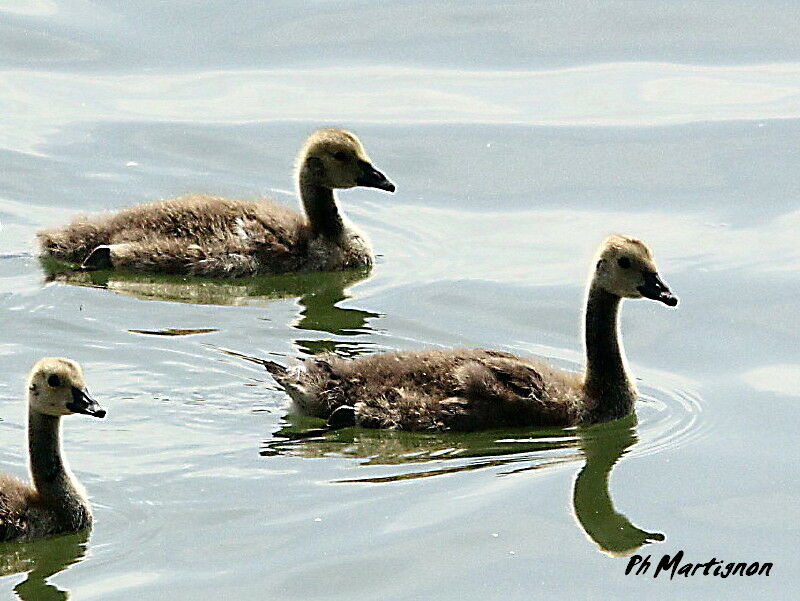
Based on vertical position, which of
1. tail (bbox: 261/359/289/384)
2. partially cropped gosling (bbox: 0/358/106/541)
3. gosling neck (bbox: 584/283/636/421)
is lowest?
partially cropped gosling (bbox: 0/358/106/541)

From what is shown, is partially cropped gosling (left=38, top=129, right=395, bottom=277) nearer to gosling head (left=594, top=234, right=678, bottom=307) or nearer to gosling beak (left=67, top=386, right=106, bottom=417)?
gosling head (left=594, top=234, right=678, bottom=307)

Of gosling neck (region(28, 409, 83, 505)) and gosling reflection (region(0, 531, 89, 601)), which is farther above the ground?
gosling neck (region(28, 409, 83, 505))

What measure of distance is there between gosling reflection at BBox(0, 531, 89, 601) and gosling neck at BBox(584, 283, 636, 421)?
3182 mm

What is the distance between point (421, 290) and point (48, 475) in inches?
179

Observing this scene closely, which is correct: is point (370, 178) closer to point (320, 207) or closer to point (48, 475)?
point (320, 207)

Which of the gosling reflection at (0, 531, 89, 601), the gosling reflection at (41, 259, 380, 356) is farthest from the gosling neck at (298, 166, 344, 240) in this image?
the gosling reflection at (0, 531, 89, 601)

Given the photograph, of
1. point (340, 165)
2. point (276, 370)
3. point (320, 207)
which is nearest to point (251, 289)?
point (320, 207)

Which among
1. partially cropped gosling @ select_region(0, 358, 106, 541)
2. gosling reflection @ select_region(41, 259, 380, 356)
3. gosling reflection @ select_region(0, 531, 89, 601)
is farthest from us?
gosling reflection @ select_region(41, 259, 380, 356)

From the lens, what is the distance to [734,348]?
12695 mm

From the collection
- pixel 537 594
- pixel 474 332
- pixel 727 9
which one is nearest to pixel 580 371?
pixel 474 332

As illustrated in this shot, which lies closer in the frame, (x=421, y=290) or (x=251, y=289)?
(x=421, y=290)

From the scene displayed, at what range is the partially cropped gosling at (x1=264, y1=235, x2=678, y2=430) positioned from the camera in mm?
11125

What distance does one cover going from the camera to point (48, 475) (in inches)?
388

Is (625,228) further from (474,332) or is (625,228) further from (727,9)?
(727,9)
